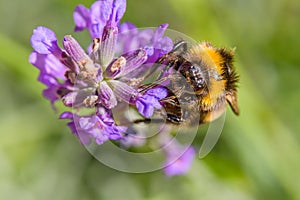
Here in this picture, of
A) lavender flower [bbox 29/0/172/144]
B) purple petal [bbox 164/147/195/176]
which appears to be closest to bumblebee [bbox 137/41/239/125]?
→ lavender flower [bbox 29/0/172/144]

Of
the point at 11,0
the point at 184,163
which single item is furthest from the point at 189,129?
the point at 11,0

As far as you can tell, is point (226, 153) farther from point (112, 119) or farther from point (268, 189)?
point (112, 119)

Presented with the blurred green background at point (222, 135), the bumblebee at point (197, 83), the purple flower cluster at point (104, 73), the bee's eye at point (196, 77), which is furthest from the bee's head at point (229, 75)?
the blurred green background at point (222, 135)

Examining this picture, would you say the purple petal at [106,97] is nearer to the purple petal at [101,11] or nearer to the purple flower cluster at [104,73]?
the purple flower cluster at [104,73]

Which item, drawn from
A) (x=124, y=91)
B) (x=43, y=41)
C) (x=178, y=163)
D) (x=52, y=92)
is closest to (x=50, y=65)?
(x=52, y=92)

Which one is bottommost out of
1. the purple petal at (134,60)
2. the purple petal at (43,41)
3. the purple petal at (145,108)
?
the purple petal at (145,108)
